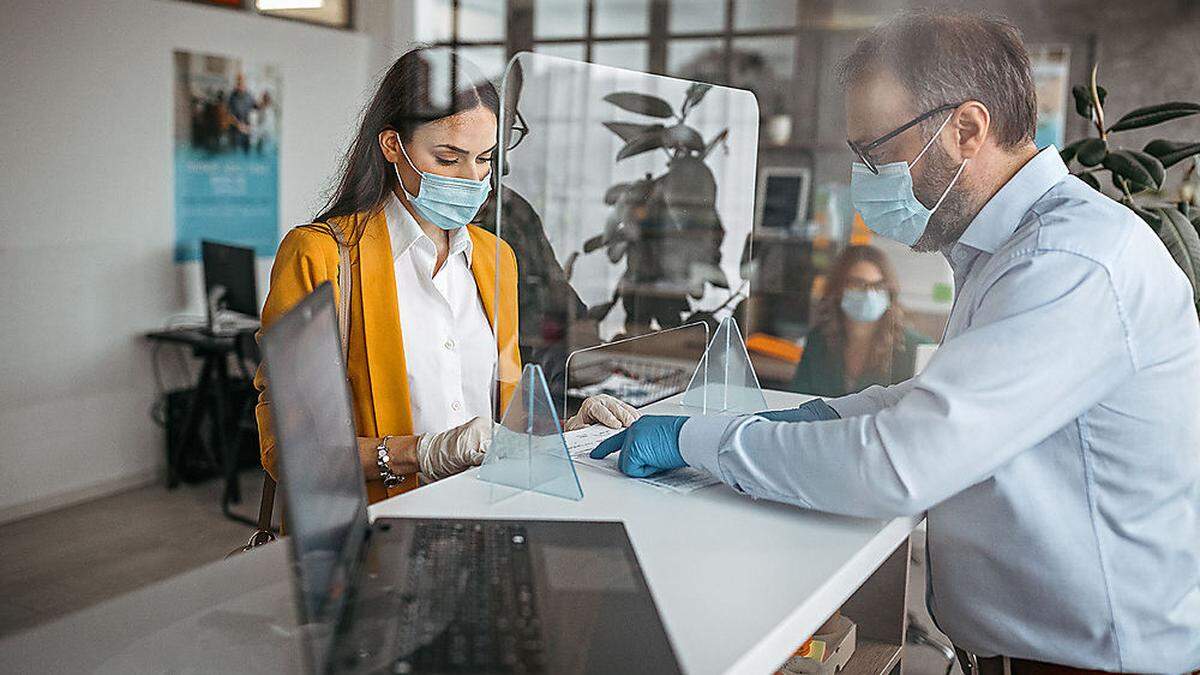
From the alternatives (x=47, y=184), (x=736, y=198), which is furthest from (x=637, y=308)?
(x=47, y=184)

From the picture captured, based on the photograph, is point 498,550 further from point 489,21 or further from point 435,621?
point 489,21

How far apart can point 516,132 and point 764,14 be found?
3792 mm

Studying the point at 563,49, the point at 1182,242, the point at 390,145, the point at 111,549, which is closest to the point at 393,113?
the point at 390,145

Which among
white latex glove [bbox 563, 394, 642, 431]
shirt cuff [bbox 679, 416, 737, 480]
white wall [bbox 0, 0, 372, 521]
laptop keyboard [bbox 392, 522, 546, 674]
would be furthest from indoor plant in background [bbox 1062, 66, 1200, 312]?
white wall [bbox 0, 0, 372, 521]

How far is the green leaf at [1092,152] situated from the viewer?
8.25 ft

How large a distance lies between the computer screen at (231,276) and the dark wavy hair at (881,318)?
215cm

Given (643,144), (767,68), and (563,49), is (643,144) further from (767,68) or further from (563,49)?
(563,49)

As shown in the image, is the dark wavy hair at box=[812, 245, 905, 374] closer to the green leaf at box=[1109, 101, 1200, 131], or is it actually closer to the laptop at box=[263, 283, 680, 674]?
the green leaf at box=[1109, 101, 1200, 131]

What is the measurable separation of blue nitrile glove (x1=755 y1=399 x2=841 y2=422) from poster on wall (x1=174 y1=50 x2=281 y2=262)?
3430 millimetres

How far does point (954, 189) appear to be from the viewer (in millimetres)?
1508

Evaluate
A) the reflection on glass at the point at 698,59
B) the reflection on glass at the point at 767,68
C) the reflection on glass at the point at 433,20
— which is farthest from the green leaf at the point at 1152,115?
the reflection on glass at the point at 433,20

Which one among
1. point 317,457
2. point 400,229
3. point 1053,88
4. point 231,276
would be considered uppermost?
point 1053,88

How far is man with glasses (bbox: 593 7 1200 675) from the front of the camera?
1228 mm

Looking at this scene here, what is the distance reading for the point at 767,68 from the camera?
5336 mm
